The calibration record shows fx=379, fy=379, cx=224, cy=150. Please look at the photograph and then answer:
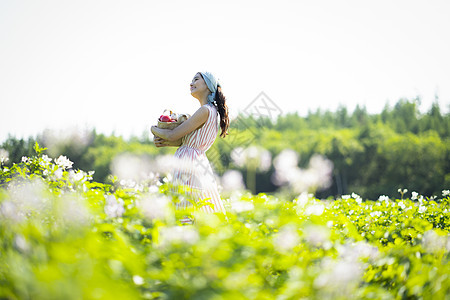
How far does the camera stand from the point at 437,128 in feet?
148

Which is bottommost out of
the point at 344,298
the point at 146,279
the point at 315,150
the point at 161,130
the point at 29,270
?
the point at 315,150

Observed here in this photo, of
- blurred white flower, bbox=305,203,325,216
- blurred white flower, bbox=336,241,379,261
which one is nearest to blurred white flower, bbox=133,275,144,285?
blurred white flower, bbox=336,241,379,261

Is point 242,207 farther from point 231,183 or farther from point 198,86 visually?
point 231,183

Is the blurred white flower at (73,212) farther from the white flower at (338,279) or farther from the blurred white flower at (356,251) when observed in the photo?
the blurred white flower at (356,251)

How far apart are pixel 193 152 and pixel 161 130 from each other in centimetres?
36

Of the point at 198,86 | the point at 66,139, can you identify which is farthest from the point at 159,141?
the point at 66,139

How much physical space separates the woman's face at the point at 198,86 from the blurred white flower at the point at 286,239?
A: 7.62 feet

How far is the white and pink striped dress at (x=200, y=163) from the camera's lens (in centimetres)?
330

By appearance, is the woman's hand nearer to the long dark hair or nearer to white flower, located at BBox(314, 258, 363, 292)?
the long dark hair

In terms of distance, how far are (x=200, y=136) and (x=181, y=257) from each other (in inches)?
85.2

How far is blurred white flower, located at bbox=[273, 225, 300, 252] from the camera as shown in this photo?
1.55 metres

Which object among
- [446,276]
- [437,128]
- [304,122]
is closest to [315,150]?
[437,128]

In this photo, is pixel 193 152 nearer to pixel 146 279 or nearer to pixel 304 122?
pixel 146 279

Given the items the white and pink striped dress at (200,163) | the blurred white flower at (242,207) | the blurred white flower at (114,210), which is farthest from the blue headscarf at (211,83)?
the blurred white flower at (114,210)
